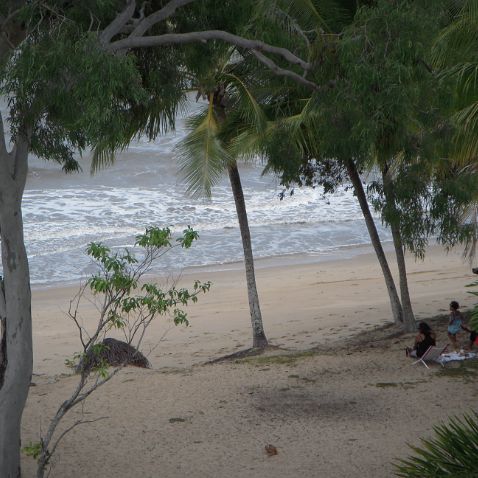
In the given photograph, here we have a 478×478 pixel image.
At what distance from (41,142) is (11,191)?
169cm

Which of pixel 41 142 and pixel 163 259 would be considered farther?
pixel 163 259

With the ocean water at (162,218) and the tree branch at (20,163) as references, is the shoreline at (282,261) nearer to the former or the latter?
the ocean water at (162,218)

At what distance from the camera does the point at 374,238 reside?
592 inches

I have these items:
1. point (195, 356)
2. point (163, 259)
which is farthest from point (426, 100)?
point (163, 259)

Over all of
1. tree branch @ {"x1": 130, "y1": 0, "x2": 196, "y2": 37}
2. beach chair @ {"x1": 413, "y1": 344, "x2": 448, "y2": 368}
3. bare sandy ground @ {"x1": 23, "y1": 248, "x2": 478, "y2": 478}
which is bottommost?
bare sandy ground @ {"x1": 23, "y1": 248, "x2": 478, "y2": 478}

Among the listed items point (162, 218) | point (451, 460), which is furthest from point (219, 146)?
point (162, 218)

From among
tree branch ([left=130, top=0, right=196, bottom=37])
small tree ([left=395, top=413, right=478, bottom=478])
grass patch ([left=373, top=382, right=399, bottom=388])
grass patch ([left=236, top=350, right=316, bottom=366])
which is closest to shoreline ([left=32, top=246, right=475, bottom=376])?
grass patch ([left=236, top=350, right=316, bottom=366])

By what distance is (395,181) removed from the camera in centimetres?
1143

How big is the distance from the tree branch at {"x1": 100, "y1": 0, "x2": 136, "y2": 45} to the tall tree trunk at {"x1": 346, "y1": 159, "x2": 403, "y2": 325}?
6.00m

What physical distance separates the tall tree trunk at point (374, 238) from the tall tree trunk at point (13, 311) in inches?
290

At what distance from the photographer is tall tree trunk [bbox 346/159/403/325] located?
1440 centimetres

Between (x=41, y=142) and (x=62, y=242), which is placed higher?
(x=41, y=142)

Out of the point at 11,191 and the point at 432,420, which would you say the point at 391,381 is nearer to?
the point at 432,420

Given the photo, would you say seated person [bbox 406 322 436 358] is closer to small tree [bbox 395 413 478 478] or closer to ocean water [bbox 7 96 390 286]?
small tree [bbox 395 413 478 478]
